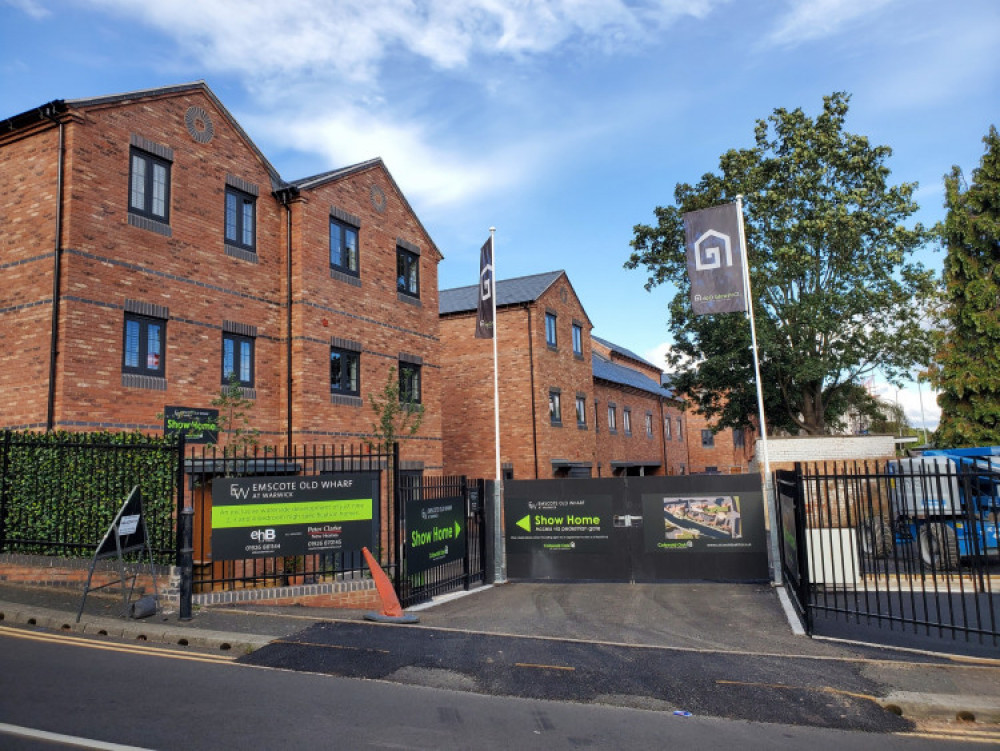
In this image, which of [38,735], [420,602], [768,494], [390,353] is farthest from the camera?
[390,353]

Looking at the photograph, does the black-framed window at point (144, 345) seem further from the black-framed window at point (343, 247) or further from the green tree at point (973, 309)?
the green tree at point (973, 309)

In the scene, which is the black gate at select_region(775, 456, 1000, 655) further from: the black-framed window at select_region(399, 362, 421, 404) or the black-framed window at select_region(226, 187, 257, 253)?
the black-framed window at select_region(226, 187, 257, 253)

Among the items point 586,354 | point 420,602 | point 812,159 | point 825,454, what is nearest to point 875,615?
point 420,602

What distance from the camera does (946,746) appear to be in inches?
221

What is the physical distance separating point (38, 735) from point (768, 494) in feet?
39.4

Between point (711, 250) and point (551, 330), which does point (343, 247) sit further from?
point (551, 330)

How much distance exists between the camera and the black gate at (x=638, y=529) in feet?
45.7

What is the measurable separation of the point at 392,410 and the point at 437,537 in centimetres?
699

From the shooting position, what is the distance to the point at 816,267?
2516 centimetres

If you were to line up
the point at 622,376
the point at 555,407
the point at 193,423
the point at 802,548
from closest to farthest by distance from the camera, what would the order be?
1. the point at 802,548
2. the point at 193,423
3. the point at 555,407
4. the point at 622,376

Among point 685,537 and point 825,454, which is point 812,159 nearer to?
point 825,454

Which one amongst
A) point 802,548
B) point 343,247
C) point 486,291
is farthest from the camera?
point 343,247

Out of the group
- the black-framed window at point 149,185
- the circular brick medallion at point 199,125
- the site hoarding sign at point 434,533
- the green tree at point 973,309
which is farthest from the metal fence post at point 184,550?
the green tree at point 973,309

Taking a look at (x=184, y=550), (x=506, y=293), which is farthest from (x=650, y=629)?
(x=506, y=293)
